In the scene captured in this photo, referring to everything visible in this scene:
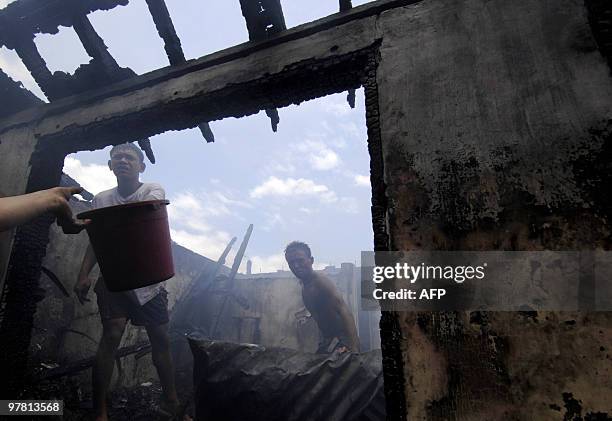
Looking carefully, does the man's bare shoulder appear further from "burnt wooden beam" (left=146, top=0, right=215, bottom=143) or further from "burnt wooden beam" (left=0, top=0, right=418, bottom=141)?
"burnt wooden beam" (left=146, top=0, right=215, bottom=143)

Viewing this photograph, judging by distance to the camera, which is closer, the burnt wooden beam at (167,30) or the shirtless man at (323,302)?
the burnt wooden beam at (167,30)

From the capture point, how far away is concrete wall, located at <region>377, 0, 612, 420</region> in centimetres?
105

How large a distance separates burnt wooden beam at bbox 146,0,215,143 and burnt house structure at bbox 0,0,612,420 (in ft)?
1.52

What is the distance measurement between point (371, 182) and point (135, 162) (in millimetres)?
2800

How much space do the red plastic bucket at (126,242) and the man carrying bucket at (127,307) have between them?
1151 mm

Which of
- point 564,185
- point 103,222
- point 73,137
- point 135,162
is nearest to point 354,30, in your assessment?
point 564,185

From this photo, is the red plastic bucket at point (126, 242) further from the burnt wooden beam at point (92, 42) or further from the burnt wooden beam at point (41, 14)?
the burnt wooden beam at point (41, 14)

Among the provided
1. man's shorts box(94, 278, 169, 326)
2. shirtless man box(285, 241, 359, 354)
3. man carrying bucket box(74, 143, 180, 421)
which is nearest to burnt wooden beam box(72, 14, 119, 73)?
man carrying bucket box(74, 143, 180, 421)

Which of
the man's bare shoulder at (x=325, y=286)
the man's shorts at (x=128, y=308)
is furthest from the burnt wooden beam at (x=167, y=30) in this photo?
the man's bare shoulder at (x=325, y=286)

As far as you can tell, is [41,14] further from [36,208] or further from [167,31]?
[36,208]

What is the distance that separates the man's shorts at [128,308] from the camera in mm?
3061

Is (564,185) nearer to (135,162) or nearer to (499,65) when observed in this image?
(499,65)

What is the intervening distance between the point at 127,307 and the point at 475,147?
3142 millimetres

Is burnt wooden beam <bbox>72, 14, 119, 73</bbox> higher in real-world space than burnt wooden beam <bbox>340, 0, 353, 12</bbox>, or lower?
higher
